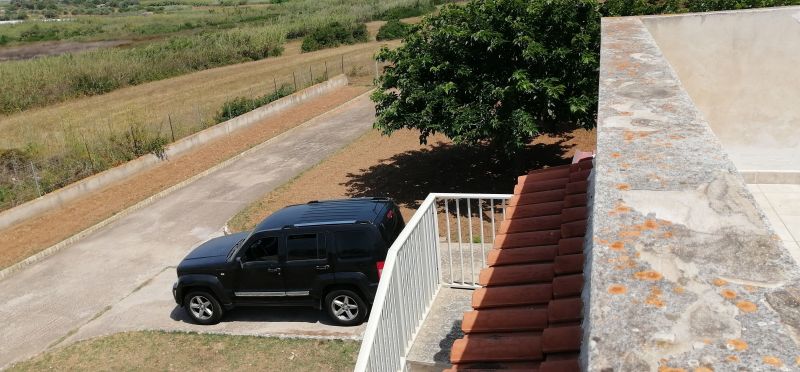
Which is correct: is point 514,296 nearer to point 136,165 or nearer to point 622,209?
point 622,209

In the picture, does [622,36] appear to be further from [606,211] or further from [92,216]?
[92,216]

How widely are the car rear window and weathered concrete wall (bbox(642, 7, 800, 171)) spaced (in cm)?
465

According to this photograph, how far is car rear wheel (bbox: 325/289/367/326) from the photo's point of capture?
9.32 metres

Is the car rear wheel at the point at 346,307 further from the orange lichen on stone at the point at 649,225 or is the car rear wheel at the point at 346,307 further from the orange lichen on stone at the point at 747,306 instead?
the orange lichen on stone at the point at 747,306

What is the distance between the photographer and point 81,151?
19234 mm

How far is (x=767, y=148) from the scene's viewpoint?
Answer: 757cm

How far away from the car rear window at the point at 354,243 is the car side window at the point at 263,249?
1.07 m

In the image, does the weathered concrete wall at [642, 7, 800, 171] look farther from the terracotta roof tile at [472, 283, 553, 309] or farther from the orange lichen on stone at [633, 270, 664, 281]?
the orange lichen on stone at [633, 270, 664, 281]

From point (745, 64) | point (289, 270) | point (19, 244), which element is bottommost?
point (19, 244)

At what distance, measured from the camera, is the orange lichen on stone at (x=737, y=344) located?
67.2 inches

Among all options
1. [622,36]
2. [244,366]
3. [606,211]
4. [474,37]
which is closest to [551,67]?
[474,37]

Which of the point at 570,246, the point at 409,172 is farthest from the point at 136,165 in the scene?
the point at 570,246

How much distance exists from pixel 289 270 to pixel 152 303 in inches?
120

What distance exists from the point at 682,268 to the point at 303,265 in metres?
7.84
